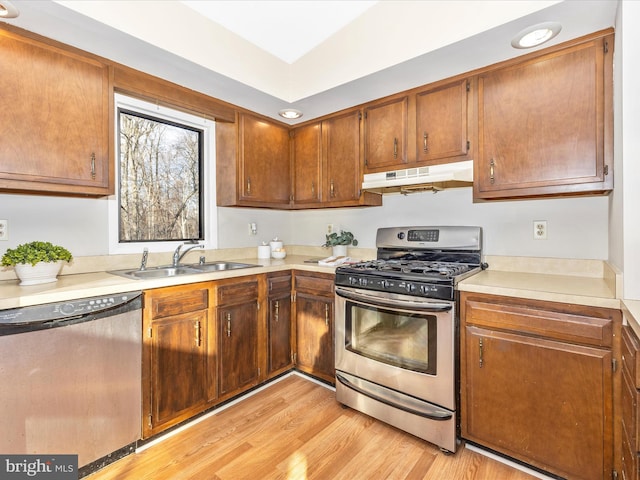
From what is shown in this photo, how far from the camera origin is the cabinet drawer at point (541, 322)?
1.37 meters

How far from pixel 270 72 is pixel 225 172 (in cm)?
88

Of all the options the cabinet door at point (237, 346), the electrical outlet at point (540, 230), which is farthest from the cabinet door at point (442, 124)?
the cabinet door at point (237, 346)

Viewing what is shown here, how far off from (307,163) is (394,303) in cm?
164

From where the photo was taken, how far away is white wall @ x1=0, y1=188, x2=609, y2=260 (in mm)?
1833

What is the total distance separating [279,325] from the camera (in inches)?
98.7

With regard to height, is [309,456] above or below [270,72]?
below

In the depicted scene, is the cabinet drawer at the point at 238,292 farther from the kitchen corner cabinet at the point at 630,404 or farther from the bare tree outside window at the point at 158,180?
the kitchen corner cabinet at the point at 630,404

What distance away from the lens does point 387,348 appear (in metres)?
1.95

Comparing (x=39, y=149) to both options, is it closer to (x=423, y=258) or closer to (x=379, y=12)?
(x=379, y=12)

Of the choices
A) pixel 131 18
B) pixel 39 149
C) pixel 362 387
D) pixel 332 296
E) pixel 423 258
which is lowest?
pixel 362 387

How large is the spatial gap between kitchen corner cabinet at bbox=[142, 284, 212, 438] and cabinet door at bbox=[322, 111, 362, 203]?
53.5 inches

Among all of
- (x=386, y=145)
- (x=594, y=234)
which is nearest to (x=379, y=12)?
(x=386, y=145)

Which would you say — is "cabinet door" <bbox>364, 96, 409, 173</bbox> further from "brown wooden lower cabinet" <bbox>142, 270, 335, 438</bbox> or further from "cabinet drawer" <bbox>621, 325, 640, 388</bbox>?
"cabinet drawer" <bbox>621, 325, 640, 388</bbox>

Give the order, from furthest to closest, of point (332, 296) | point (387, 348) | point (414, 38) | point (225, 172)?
point (225, 172) < point (332, 296) < point (387, 348) < point (414, 38)
